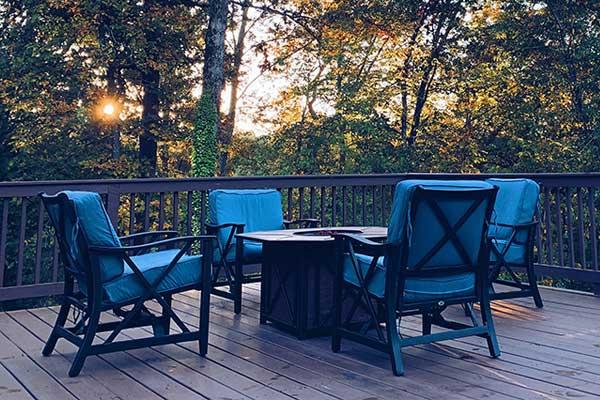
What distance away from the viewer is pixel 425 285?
2.95 metres

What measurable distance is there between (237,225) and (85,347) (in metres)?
1.71

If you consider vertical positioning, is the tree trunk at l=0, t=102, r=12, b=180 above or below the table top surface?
above

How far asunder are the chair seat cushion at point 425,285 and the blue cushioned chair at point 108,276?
92cm

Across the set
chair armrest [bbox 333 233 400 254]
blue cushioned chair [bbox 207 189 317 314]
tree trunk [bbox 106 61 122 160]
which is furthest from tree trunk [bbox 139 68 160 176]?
chair armrest [bbox 333 233 400 254]

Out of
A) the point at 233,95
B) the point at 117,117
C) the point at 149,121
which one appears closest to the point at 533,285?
the point at 149,121

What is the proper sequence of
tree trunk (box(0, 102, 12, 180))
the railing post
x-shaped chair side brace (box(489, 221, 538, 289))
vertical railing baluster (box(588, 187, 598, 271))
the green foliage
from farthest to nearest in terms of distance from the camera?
tree trunk (box(0, 102, 12, 180)) → the green foliage → vertical railing baluster (box(588, 187, 598, 271)) → the railing post → x-shaped chair side brace (box(489, 221, 538, 289))

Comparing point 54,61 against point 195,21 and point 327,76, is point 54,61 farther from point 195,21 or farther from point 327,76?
point 327,76

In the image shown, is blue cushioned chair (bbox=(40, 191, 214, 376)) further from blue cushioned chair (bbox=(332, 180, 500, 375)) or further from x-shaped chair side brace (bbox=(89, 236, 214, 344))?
blue cushioned chair (bbox=(332, 180, 500, 375))

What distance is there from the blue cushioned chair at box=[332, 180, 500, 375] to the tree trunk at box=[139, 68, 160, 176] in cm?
923

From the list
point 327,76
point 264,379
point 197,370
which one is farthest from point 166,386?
point 327,76

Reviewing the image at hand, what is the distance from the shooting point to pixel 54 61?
10695mm

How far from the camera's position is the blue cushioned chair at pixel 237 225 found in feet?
14.3

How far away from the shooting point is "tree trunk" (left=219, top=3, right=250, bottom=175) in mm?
13391

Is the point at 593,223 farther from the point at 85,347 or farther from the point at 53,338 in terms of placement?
the point at 53,338
